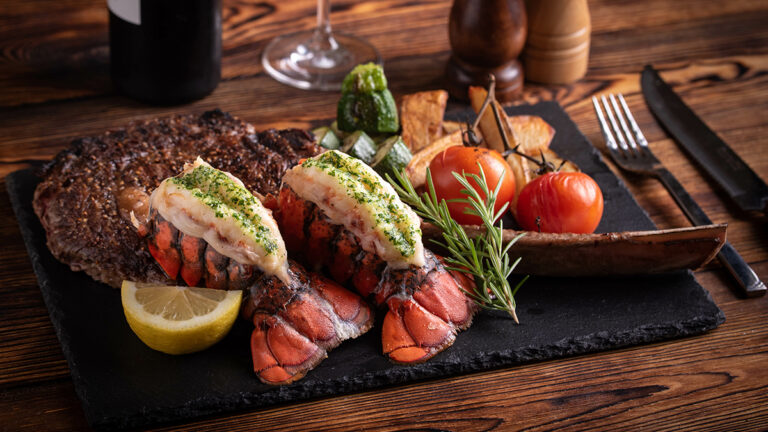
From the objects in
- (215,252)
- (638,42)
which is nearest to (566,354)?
(215,252)

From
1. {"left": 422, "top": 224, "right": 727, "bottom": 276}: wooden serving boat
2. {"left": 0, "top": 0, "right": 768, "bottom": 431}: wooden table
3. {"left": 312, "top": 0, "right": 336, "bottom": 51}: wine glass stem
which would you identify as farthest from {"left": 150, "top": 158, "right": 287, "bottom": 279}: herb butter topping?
{"left": 312, "top": 0, "right": 336, "bottom": 51}: wine glass stem

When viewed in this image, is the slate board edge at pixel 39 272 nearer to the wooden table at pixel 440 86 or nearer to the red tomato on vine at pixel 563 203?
the wooden table at pixel 440 86

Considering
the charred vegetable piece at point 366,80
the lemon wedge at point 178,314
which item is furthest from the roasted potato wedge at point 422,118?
the lemon wedge at point 178,314

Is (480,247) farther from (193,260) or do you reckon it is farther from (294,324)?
(193,260)

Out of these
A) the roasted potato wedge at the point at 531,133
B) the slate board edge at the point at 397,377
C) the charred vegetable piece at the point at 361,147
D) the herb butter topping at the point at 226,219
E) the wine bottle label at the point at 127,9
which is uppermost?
the wine bottle label at the point at 127,9

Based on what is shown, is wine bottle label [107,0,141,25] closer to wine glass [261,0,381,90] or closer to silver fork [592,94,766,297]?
wine glass [261,0,381,90]

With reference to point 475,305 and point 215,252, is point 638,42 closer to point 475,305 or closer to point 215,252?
point 475,305

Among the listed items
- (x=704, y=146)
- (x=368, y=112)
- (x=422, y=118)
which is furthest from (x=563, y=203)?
(x=704, y=146)
